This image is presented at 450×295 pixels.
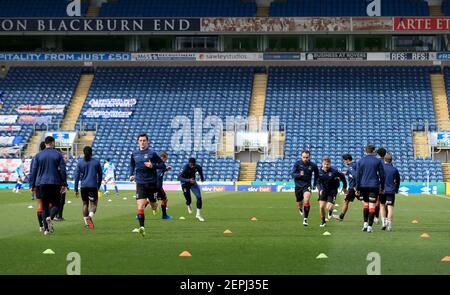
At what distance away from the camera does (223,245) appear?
1919 cm

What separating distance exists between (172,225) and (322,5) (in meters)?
45.1

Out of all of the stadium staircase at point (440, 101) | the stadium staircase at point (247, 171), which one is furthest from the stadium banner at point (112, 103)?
the stadium staircase at point (440, 101)

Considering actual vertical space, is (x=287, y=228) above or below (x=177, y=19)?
below

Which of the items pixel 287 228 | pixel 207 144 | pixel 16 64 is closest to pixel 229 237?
pixel 287 228

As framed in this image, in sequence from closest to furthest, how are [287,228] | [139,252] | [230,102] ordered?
[139,252] → [287,228] → [230,102]

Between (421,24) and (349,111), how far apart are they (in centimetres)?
784

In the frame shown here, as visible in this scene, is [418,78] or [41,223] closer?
[41,223]

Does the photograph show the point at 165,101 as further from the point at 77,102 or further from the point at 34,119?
the point at 34,119

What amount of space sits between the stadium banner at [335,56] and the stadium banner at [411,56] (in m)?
2.14

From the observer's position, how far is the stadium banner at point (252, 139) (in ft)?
202

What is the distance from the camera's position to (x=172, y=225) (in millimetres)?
25391

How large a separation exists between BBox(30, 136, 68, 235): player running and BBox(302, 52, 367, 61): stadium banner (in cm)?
4731

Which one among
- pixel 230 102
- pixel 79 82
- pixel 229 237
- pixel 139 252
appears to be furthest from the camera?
pixel 79 82

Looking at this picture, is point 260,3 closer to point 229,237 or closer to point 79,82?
point 79,82
